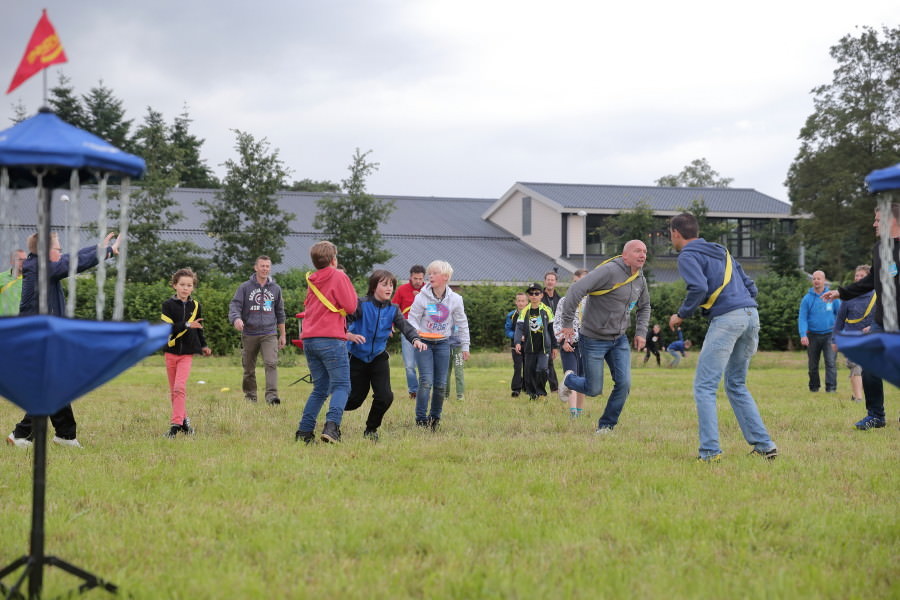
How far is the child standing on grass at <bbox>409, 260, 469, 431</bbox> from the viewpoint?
10.2m

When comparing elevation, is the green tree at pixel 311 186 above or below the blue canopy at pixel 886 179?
above

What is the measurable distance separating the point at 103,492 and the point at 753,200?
50.0 meters

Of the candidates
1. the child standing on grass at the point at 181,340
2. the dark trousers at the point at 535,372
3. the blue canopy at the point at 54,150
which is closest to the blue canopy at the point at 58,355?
the blue canopy at the point at 54,150

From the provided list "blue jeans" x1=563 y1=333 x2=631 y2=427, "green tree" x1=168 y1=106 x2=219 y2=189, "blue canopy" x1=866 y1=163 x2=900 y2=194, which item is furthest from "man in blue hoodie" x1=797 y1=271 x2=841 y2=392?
"green tree" x1=168 y1=106 x2=219 y2=189

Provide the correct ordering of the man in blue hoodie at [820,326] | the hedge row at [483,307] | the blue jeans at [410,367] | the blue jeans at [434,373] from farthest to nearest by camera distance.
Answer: the hedge row at [483,307]
the man in blue hoodie at [820,326]
the blue jeans at [410,367]
the blue jeans at [434,373]

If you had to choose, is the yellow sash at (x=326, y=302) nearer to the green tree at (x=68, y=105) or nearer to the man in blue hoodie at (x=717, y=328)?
the man in blue hoodie at (x=717, y=328)

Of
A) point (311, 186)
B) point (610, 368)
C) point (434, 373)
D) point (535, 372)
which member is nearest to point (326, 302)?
point (434, 373)

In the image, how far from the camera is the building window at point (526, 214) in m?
50.1

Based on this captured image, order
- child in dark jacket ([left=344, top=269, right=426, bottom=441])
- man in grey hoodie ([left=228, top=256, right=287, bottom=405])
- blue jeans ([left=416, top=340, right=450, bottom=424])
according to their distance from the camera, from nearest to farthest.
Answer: child in dark jacket ([left=344, top=269, right=426, bottom=441])
blue jeans ([left=416, top=340, right=450, bottom=424])
man in grey hoodie ([left=228, top=256, right=287, bottom=405])

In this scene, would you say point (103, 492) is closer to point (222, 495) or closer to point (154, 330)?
point (222, 495)

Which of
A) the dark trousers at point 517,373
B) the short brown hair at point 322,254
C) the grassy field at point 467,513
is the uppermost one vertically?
the short brown hair at point 322,254

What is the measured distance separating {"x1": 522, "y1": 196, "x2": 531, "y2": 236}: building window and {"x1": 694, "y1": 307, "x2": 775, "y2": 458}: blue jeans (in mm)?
42248

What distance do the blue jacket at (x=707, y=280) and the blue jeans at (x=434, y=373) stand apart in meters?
3.21

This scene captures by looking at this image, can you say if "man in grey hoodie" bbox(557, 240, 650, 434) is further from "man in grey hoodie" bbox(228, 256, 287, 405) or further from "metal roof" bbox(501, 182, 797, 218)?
"metal roof" bbox(501, 182, 797, 218)
